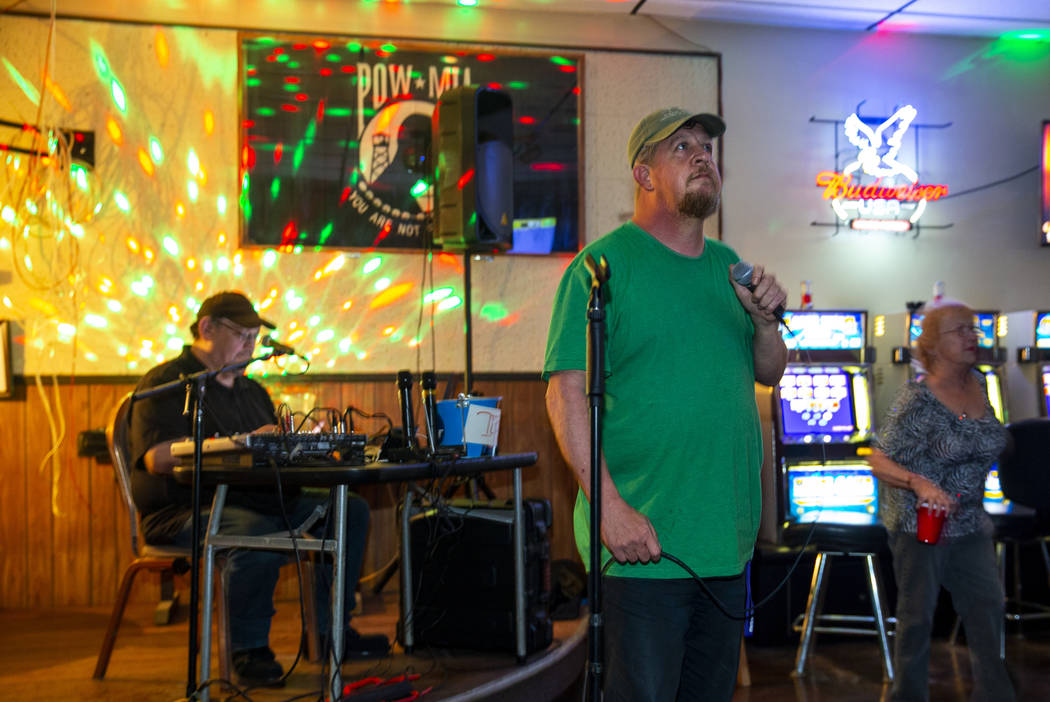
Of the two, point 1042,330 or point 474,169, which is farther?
point 1042,330

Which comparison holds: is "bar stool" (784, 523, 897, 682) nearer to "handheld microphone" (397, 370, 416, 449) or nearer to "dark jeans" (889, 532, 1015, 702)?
"dark jeans" (889, 532, 1015, 702)

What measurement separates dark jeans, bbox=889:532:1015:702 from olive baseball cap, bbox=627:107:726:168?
184 centimetres

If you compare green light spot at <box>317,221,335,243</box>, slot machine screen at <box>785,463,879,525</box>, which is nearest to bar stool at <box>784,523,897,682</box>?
slot machine screen at <box>785,463,879,525</box>

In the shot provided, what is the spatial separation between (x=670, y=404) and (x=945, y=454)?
1756 millimetres

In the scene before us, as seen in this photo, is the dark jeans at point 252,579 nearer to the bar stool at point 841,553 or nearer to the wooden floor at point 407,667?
the wooden floor at point 407,667

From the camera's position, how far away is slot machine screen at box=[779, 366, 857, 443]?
4.86 meters

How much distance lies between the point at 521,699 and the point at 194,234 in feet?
10.4

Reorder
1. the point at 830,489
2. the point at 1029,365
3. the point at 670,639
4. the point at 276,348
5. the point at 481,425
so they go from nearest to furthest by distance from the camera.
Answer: the point at 670,639 → the point at 276,348 → the point at 481,425 → the point at 830,489 → the point at 1029,365

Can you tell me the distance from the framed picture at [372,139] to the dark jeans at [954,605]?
9.42 feet

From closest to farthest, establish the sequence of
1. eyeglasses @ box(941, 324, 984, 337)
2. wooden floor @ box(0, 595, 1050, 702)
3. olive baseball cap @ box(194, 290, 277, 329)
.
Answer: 1. wooden floor @ box(0, 595, 1050, 702)
2. eyeglasses @ box(941, 324, 984, 337)
3. olive baseball cap @ box(194, 290, 277, 329)

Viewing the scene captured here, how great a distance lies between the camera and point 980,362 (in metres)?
5.24

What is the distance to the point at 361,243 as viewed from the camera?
5.32 metres

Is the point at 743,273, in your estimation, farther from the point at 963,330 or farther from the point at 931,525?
the point at 963,330

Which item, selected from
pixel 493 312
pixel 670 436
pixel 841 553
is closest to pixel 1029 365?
pixel 841 553
